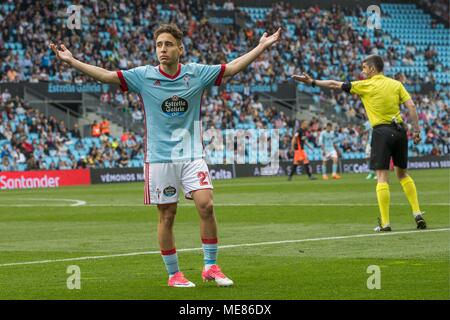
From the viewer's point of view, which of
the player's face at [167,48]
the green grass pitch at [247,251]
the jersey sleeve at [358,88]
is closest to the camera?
the green grass pitch at [247,251]

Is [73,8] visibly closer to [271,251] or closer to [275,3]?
[275,3]

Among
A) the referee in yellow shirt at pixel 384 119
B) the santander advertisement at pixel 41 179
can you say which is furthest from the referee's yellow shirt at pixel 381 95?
the santander advertisement at pixel 41 179

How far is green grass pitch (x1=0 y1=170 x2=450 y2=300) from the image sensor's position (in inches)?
378

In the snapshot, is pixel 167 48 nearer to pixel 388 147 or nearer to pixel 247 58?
pixel 247 58

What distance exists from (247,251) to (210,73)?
12.1 ft

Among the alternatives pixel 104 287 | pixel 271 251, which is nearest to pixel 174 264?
pixel 104 287

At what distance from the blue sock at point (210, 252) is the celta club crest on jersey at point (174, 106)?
4.18 feet

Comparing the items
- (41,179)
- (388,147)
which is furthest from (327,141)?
(388,147)

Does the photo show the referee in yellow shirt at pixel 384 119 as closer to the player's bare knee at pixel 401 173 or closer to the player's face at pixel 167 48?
the player's bare knee at pixel 401 173

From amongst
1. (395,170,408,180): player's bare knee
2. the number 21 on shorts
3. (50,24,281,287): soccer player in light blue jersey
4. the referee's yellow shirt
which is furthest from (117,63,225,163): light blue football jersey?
(395,170,408,180): player's bare knee

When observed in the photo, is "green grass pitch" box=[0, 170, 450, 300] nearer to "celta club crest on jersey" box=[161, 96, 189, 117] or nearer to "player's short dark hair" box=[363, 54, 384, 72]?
"celta club crest on jersey" box=[161, 96, 189, 117]

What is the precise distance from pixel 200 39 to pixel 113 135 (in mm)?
9464

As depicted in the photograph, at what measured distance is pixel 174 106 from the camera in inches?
405

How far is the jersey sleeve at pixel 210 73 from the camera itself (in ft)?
34.2
